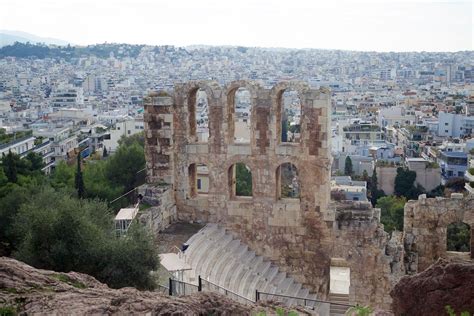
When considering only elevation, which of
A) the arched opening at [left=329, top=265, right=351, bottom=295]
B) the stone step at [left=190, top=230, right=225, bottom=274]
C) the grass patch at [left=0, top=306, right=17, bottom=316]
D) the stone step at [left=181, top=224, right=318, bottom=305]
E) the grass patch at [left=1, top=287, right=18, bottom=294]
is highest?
the grass patch at [left=1, top=287, right=18, bottom=294]

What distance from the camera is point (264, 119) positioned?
20453 mm

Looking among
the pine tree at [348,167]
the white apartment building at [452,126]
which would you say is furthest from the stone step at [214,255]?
the white apartment building at [452,126]

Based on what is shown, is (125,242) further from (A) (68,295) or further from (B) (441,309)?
(B) (441,309)

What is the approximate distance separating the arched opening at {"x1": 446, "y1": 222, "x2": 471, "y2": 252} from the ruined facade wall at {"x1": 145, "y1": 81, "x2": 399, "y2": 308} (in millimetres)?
10035

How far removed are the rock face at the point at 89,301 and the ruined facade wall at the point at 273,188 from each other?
10195 millimetres

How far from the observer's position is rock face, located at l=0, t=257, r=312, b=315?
354 inches

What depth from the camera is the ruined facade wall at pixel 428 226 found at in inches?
752

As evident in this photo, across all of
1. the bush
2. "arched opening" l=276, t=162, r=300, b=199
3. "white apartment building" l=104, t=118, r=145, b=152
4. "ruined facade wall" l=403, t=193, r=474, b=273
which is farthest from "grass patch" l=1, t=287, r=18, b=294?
"white apartment building" l=104, t=118, r=145, b=152

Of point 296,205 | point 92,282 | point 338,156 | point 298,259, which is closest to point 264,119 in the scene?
point 296,205

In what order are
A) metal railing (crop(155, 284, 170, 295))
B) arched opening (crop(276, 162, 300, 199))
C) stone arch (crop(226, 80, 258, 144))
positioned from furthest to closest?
arched opening (crop(276, 162, 300, 199)) < stone arch (crop(226, 80, 258, 144)) < metal railing (crop(155, 284, 170, 295))

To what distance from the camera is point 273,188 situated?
2059cm

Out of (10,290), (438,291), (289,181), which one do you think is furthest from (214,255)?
(289,181)

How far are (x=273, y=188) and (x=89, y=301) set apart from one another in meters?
11.7

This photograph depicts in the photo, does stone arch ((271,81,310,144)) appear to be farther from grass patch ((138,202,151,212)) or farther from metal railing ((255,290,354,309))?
metal railing ((255,290,354,309))
